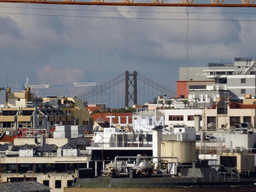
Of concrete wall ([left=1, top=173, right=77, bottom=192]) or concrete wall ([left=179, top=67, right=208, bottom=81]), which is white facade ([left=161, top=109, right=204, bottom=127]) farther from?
concrete wall ([left=179, top=67, right=208, bottom=81])

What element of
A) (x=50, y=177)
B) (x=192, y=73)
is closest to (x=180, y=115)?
(x=50, y=177)

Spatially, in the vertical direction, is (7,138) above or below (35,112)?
below

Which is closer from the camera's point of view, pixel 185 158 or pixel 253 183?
pixel 253 183

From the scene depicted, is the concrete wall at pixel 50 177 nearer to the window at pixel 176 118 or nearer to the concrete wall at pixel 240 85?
the window at pixel 176 118

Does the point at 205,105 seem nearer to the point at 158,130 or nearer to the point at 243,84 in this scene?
the point at 243,84

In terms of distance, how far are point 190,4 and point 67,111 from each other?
4761cm

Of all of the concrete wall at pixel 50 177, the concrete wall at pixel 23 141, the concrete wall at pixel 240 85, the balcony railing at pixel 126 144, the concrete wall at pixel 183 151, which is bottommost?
the concrete wall at pixel 50 177

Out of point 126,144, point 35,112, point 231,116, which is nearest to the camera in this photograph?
point 126,144

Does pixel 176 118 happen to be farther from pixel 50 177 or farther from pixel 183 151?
pixel 183 151

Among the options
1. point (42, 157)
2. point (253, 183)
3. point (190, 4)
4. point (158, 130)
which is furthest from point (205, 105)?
point (253, 183)

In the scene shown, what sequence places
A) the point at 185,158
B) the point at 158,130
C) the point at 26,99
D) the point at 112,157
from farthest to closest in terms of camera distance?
the point at 26,99 → the point at 112,157 → the point at 158,130 → the point at 185,158

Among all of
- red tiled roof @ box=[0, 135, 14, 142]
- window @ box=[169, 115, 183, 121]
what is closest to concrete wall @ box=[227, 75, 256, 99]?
window @ box=[169, 115, 183, 121]

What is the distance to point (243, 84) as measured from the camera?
12250 cm

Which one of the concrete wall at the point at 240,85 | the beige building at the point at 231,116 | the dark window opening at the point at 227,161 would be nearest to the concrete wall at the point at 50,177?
the dark window opening at the point at 227,161
